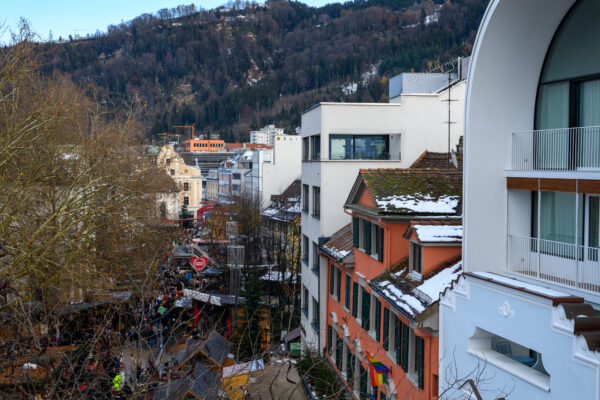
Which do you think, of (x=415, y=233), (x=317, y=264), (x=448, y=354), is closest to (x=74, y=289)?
(x=317, y=264)

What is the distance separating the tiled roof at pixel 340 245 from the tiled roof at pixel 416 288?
5782 millimetres

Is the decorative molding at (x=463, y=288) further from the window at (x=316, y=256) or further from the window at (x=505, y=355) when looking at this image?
the window at (x=316, y=256)

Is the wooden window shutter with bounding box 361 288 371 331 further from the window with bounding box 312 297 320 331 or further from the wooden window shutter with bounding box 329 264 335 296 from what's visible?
the window with bounding box 312 297 320 331

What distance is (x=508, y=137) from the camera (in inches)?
481

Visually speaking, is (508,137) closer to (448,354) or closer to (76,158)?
(448,354)

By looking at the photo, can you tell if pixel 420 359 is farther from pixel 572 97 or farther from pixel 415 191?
pixel 572 97

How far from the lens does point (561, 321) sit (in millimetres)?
9062

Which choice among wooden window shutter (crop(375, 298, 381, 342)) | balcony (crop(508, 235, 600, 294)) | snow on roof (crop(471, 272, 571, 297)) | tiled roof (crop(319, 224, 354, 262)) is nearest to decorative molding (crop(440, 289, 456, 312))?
snow on roof (crop(471, 272, 571, 297))

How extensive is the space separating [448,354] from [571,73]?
574cm

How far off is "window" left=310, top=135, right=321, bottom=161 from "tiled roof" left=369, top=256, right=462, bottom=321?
11515 millimetres

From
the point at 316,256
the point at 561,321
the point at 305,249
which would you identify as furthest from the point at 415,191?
the point at 305,249

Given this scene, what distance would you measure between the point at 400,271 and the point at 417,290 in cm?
217

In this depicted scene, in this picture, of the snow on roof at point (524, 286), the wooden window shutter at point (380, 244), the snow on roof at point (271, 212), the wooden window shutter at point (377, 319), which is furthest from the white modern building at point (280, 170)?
the snow on roof at point (524, 286)

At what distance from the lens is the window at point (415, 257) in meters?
15.2
